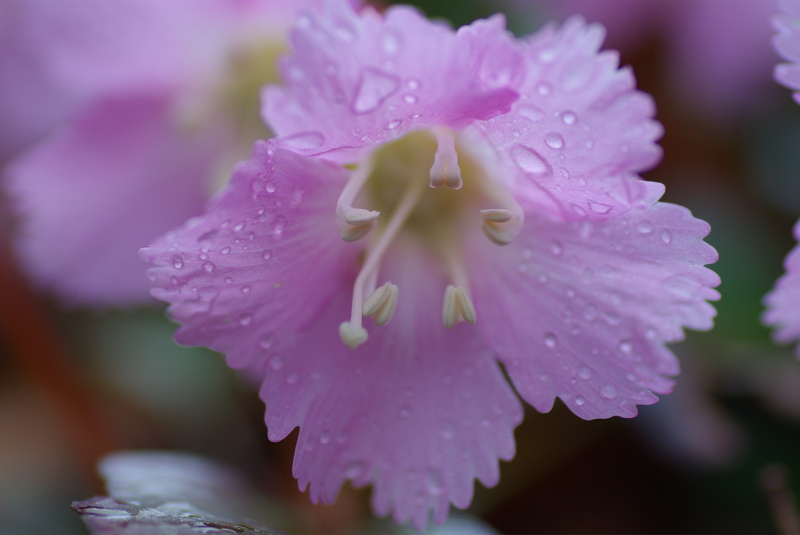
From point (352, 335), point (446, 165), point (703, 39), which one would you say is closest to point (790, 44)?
point (446, 165)

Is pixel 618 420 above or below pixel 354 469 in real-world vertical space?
below

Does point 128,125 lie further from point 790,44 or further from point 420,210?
point 790,44

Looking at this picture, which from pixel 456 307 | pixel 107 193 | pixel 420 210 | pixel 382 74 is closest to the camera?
pixel 382 74

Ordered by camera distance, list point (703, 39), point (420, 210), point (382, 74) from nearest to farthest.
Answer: point (382, 74) < point (420, 210) < point (703, 39)

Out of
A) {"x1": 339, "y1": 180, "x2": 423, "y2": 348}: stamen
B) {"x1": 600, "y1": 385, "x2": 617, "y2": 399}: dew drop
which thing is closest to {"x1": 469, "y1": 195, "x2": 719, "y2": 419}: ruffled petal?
{"x1": 600, "y1": 385, "x2": 617, "y2": 399}: dew drop

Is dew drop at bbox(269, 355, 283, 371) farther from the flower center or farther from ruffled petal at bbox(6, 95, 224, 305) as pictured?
ruffled petal at bbox(6, 95, 224, 305)

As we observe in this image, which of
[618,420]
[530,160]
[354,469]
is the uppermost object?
[530,160]

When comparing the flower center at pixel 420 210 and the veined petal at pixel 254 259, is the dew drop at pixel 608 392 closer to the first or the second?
the flower center at pixel 420 210
